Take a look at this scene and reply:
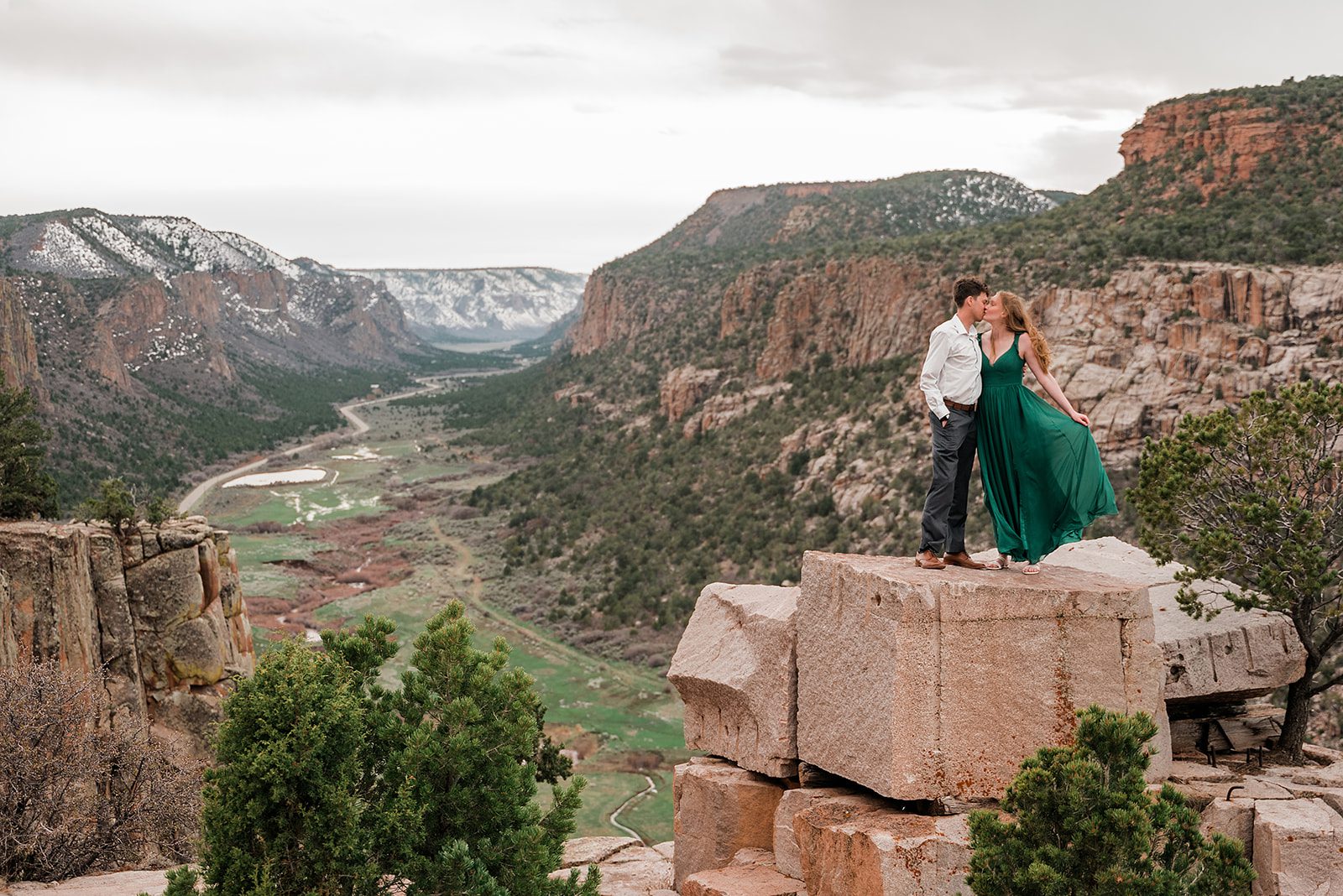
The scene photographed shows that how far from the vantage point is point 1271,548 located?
10641 millimetres

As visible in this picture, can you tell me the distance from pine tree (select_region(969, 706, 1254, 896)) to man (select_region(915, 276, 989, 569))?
2.31 m

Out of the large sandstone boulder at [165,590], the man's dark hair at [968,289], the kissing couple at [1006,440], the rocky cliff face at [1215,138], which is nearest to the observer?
the man's dark hair at [968,289]

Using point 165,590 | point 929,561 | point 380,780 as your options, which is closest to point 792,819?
point 929,561

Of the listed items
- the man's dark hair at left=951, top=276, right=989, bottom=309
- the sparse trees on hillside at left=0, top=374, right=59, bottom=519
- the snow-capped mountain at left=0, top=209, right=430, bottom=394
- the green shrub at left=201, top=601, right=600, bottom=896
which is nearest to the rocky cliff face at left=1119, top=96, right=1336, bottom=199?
the man's dark hair at left=951, top=276, right=989, bottom=309

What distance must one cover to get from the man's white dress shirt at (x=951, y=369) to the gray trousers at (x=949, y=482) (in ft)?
0.52

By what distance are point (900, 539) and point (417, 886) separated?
27.8m

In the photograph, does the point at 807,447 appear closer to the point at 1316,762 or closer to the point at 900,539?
the point at 900,539

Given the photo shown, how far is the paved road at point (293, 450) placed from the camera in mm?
73438

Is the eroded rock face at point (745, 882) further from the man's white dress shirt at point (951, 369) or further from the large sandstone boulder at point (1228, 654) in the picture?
the man's white dress shirt at point (951, 369)

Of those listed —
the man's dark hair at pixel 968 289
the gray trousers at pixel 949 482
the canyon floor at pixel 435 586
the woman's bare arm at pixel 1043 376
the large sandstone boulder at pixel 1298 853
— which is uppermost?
the man's dark hair at pixel 968 289

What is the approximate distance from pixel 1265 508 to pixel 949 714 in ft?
14.6

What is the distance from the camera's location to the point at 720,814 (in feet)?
35.9

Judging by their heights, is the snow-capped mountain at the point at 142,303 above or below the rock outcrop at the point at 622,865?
above

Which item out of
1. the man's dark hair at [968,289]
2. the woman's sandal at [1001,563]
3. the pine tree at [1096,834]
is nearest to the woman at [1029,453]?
the woman's sandal at [1001,563]
